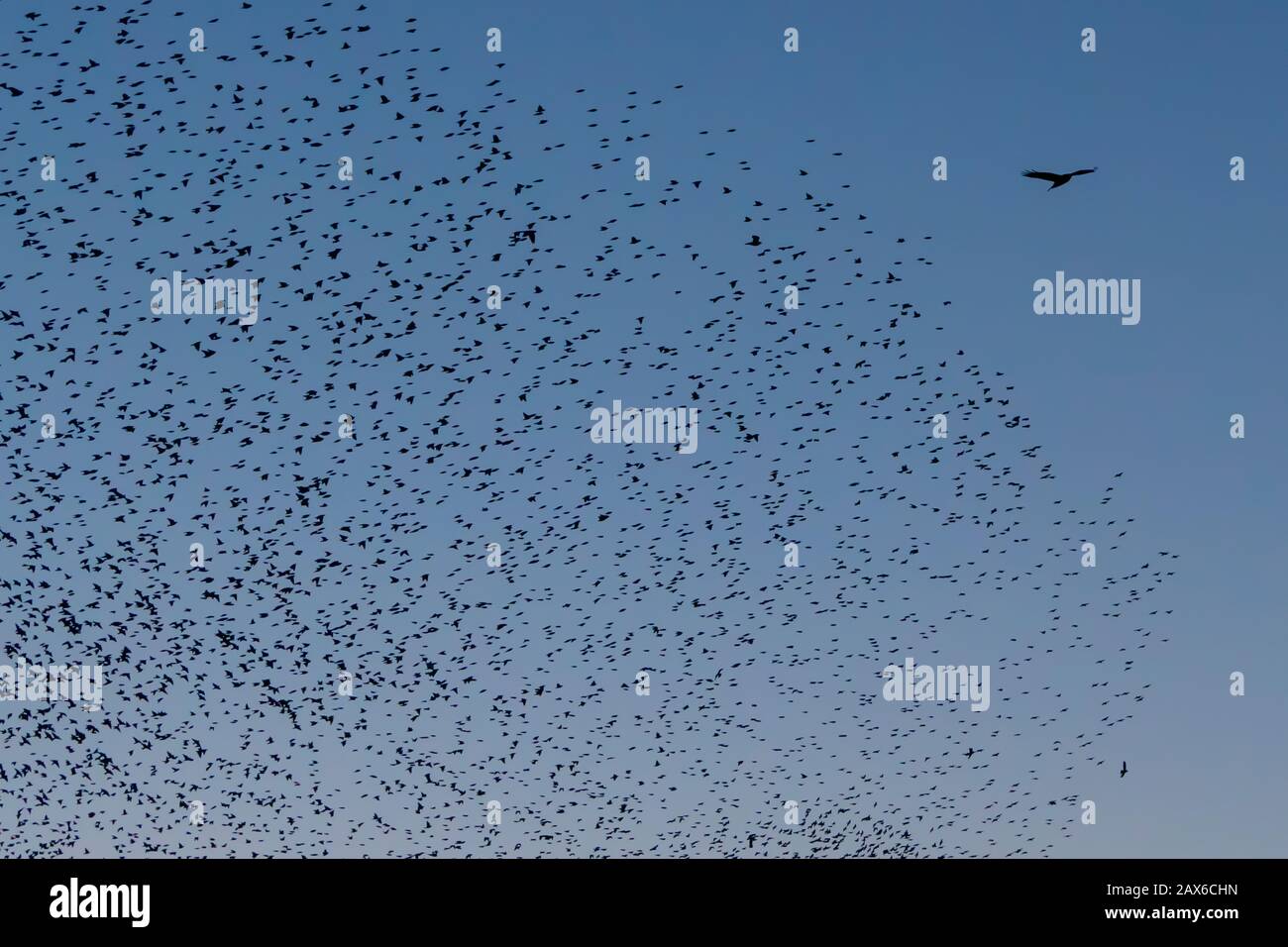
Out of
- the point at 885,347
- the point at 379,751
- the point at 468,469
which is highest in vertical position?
the point at 885,347

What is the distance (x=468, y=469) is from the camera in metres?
28.0

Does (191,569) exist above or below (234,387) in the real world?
below

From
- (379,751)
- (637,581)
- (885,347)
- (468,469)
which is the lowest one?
(379,751)
